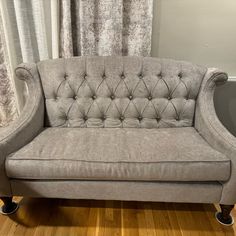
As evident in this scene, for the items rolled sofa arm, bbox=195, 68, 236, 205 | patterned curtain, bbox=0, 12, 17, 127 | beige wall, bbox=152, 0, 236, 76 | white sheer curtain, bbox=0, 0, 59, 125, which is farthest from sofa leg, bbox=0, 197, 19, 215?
beige wall, bbox=152, 0, 236, 76

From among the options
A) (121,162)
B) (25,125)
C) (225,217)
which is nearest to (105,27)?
(25,125)

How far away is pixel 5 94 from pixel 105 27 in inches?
39.5

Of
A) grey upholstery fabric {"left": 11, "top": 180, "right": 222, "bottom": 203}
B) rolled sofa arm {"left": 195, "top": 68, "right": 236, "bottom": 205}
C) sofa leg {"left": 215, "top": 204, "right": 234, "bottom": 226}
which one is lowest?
sofa leg {"left": 215, "top": 204, "right": 234, "bottom": 226}

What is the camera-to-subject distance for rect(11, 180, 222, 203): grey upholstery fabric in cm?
119

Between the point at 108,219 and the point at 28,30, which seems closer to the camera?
the point at 108,219

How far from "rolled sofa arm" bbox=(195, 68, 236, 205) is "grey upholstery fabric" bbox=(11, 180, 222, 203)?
2.4 inches

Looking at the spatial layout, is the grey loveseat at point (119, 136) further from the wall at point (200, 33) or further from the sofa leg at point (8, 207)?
the wall at point (200, 33)

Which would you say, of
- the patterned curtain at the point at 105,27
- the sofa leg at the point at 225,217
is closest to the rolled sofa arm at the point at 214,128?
the sofa leg at the point at 225,217

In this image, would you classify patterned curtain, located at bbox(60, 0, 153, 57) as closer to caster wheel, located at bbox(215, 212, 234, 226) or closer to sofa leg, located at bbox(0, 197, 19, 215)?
sofa leg, located at bbox(0, 197, 19, 215)

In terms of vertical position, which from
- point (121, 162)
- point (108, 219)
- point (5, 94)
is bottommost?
point (108, 219)

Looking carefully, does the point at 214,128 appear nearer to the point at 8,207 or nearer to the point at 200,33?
the point at 200,33

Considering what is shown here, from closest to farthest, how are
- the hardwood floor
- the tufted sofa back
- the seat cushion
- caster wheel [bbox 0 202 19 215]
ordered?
1. the seat cushion
2. the hardwood floor
3. caster wheel [bbox 0 202 19 215]
4. the tufted sofa back

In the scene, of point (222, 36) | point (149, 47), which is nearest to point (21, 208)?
point (149, 47)

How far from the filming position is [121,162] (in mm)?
1137
